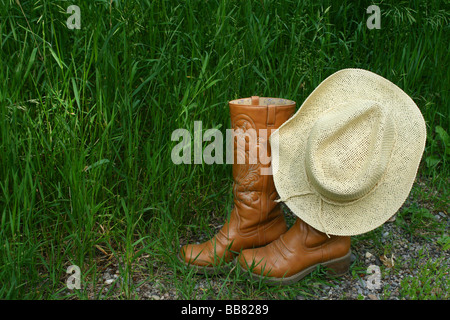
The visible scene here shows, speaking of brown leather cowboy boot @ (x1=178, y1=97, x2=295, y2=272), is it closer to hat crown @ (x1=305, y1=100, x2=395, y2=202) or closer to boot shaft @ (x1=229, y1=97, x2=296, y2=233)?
boot shaft @ (x1=229, y1=97, x2=296, y2=233)

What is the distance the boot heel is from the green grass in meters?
0.08

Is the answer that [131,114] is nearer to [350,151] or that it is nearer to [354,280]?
→ [350,151]

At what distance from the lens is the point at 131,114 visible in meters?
2.16

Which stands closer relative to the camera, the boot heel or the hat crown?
the hat crown

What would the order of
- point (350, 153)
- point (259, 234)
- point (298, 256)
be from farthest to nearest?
point (259, 234) → point (298, 256) → point (350, 153)

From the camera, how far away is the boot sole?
6.74ft

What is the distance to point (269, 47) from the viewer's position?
8.92 ft

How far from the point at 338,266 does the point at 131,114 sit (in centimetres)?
119

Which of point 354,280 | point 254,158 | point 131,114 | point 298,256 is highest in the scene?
point 131,114

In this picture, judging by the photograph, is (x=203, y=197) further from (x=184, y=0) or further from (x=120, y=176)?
(x=184, y=0)

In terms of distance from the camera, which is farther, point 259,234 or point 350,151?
point 259,234

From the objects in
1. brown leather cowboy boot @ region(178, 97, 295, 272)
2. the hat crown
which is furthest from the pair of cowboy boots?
the hat crown

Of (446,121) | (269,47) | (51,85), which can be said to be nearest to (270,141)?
(269,47)

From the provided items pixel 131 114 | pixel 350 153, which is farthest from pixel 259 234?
pixel 131 114
